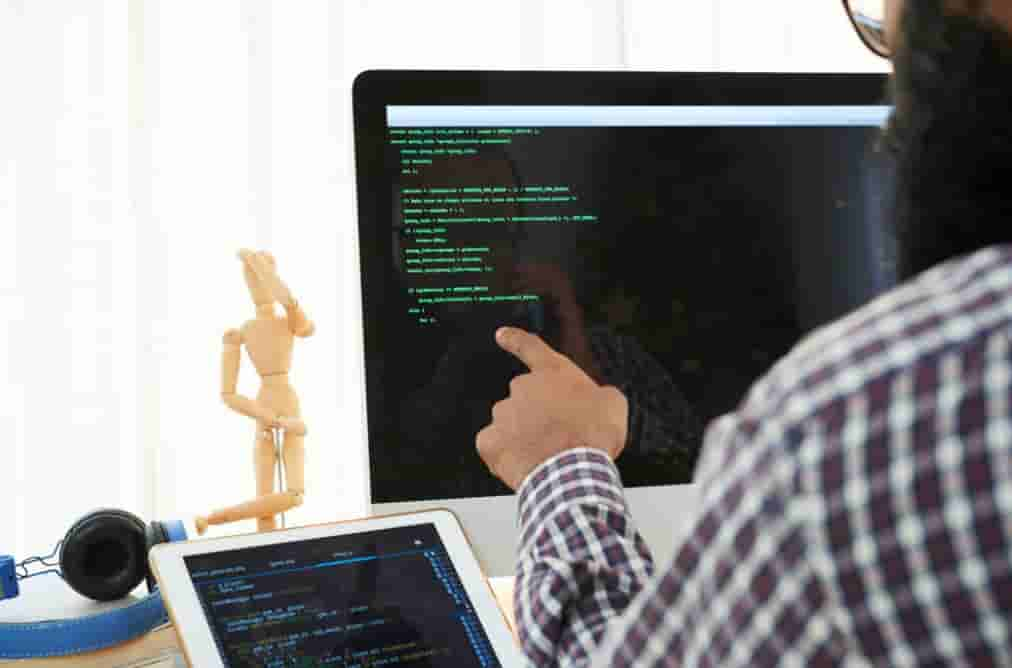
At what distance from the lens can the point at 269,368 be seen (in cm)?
105

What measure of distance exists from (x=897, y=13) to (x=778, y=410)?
17 cm

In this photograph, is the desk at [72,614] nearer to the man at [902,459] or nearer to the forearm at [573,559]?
the forearm at [573,559]

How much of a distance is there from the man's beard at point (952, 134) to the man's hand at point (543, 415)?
410 mm

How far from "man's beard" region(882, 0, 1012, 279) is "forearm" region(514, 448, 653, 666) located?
0.95 ft

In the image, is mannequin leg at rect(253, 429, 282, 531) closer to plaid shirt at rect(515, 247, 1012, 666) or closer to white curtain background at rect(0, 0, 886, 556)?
plaid shirt at rect(515, 247, 1012, 666)

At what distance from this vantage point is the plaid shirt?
285mm

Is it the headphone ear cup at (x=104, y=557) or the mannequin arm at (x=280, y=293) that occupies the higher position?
the mannequin arm at (x=280, y=293)

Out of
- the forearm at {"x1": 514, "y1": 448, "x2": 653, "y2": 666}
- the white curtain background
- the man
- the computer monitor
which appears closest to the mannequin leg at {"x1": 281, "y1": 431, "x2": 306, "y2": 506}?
the computer monitor

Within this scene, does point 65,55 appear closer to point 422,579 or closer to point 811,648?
point 422,579

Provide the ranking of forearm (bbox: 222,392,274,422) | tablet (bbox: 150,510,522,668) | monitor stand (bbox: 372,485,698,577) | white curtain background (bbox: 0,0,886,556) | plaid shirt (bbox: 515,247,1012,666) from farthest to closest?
white curtain background (bbox: 0,0,886,556) < forearm (bbox: 222,392,274,422) < monitor stand (bbox: 372,485,698,577) < tablet (bbox: 150,510,522,668) < plaid shirt (bbox: 515,247,1012,666)

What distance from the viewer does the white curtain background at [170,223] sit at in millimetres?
2084

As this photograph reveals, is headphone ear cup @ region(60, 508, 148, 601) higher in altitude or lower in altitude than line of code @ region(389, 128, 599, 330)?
lower

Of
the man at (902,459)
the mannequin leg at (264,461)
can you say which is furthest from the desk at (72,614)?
the man at (902,459)

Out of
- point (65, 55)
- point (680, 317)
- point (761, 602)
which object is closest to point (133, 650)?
point (680, 317)
